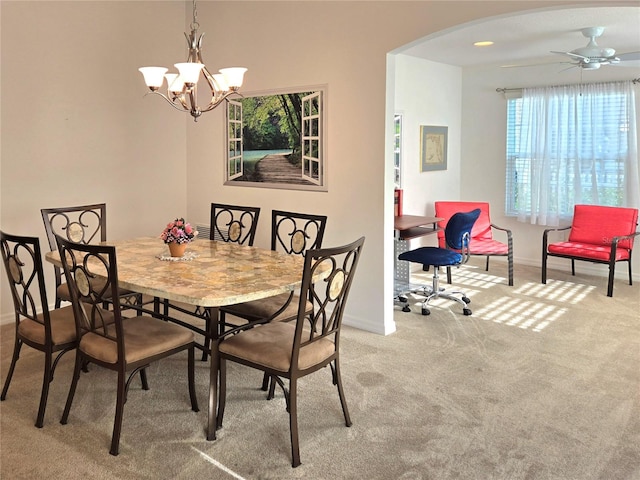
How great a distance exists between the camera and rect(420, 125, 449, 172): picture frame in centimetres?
670

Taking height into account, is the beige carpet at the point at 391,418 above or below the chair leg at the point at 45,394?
below

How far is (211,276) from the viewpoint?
2969 mm

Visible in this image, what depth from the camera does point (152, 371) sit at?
3562 millimetres

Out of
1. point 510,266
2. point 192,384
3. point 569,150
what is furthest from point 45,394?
point 569,150

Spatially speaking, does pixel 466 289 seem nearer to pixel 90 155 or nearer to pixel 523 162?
pixel 523 162

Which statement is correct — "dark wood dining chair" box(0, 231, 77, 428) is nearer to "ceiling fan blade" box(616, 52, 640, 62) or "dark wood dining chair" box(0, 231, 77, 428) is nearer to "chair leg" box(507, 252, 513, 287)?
"chair leg" box(507, 252, 513, 287)

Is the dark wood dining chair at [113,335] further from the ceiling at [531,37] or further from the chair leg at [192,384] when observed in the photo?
the ceiling at [531,37]

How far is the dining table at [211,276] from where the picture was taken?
265 cm

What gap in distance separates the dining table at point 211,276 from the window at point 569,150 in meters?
4.29

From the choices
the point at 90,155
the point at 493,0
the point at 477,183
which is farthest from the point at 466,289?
the point at 90,155

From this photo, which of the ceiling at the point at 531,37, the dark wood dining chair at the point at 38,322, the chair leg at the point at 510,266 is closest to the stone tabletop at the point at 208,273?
the dark wood dining chair at the point at 38,322

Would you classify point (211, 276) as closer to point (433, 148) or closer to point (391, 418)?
point (391, 418)

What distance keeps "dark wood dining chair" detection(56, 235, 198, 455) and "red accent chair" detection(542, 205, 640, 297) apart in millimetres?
4272

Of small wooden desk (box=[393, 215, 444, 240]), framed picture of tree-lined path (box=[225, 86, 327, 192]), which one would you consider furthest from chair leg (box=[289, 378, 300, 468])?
small wooden desk (box=[393, 215, 444, 240])
